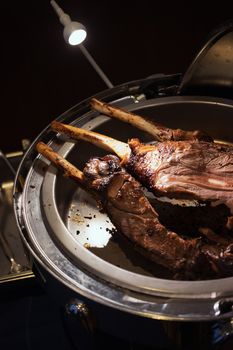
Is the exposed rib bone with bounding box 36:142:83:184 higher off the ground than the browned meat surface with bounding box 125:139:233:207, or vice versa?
the exposed rib bone with bounding box 36:142:83:184

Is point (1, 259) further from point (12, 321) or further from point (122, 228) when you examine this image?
point (122, 228)

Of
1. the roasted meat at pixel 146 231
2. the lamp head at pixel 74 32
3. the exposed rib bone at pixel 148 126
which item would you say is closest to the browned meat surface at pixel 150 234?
the roasted meat at pixel 146 231

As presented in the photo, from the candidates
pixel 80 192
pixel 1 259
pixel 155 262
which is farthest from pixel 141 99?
pixel 1 259

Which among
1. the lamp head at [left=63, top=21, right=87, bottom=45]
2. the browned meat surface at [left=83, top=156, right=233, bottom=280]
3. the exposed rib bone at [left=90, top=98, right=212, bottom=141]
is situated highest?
the lamp head at [left=63, top=21, right=87, bottom=45]

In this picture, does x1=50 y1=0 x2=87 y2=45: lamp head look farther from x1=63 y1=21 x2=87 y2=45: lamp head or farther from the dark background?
the dark background

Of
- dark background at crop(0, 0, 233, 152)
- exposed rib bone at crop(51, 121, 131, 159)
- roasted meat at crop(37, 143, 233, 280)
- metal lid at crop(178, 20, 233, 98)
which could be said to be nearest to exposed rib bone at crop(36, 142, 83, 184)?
roasted meat at crop(37, 143, 233, 280)

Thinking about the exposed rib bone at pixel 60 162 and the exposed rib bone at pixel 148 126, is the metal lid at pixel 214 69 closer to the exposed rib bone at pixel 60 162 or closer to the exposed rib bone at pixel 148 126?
the exposed rib bone at pixel 148 126

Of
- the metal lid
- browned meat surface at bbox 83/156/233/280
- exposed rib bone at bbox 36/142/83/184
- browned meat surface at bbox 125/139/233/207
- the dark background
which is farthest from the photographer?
the dark background
